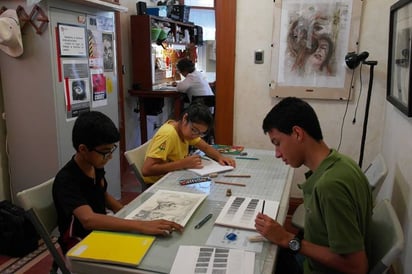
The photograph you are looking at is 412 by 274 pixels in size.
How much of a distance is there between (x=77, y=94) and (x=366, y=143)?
2.31 metres

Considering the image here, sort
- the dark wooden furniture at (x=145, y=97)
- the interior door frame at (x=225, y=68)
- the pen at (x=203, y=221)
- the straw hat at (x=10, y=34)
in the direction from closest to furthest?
the pen at (x=203, y=221) < the straw hat at (x=10, y=34) < the interior door frame at (x=225, y=68) < the dark wooden furniture at (x=145, y=97)

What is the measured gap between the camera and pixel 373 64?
8.18 ft

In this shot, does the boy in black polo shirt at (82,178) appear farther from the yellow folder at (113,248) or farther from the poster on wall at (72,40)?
the poster on wall at (72,40)

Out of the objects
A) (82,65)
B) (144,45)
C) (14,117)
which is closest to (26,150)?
(14,117)

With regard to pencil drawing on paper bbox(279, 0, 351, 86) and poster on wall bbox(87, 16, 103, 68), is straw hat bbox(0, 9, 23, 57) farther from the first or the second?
pencil drawing on paper bbox(279, 0, 351, 86)

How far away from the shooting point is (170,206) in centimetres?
148

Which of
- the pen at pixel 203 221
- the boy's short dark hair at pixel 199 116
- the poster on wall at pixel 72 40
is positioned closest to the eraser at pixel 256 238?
the pen at pixel 203 221

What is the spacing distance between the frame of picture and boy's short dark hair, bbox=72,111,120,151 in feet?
4.47

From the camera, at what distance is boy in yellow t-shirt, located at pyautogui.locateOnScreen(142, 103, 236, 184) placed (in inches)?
79.0

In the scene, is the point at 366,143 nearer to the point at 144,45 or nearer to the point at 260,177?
the point at 260,177

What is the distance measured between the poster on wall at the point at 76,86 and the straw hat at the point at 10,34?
31 cm

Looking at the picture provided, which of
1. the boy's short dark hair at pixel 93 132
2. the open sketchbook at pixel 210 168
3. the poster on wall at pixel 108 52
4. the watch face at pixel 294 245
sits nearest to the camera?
the watch face at pixel 294 245

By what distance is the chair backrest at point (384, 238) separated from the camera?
109 cm

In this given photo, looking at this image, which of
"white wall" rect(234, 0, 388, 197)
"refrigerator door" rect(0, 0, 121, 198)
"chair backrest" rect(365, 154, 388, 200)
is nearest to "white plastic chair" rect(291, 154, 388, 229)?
"chair backrest" rect(365, 154, 388, 200)
